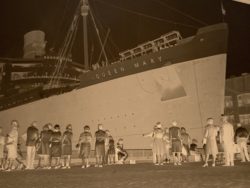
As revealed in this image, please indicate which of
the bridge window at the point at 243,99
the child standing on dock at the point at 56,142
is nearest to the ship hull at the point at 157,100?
the child standing on dock at the point at 56,142

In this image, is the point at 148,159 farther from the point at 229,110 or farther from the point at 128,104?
the point at 229,110

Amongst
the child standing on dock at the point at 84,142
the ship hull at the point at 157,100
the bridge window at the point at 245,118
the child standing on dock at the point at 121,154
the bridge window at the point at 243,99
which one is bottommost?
the child standing on dock at the point at 121,154

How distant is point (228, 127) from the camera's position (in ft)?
28.0

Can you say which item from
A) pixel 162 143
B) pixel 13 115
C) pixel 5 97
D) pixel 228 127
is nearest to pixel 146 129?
pixel 162 143

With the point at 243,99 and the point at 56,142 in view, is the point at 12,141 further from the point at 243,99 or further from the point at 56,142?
the point at 243,99

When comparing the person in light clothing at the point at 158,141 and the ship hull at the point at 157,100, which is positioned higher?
the ship hull at the point at 157,100

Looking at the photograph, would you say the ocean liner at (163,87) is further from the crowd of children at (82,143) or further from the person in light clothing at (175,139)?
the person in light clothing at (175,139)

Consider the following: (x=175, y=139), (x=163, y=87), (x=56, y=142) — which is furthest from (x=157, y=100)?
(x=56, y=142)

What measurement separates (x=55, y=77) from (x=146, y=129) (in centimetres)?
1564

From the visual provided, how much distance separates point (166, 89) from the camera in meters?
15.3

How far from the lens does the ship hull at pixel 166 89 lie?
48.6 feet

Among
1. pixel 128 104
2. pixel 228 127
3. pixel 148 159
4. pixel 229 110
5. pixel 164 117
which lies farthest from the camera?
pixel 229 110

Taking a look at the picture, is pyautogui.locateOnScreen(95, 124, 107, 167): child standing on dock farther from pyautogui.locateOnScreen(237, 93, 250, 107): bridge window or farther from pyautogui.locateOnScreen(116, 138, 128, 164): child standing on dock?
pyautogui.locateOnScreen(237, 93, 250, 107): bridge window

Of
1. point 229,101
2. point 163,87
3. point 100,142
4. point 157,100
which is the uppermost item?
point 229,101
